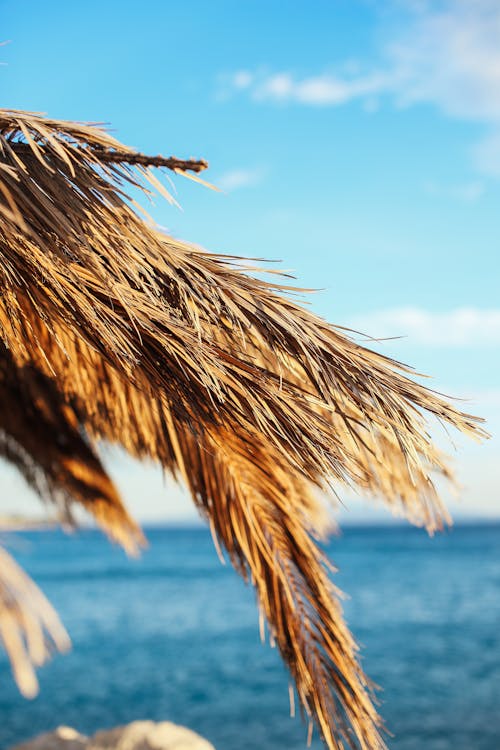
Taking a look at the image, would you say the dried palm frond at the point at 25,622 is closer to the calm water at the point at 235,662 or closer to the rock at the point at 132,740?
the calm water at the point at 235,662

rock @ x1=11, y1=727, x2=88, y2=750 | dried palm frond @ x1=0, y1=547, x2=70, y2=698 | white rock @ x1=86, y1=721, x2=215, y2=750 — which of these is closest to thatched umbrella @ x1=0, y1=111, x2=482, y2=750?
white rock @ x1=86, y1=721, x2=215, y2=750

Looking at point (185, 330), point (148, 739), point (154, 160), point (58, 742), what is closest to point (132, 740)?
point (148, 739)

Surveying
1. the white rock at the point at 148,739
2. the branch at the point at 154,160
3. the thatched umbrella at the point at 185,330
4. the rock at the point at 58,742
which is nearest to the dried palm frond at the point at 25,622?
the rock at the point at 58,742

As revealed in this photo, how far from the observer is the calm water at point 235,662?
968cm

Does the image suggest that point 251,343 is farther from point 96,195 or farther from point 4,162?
point 4,162

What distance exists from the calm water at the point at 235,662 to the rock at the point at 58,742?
1.09 metres

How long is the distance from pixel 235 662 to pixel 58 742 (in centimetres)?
1137

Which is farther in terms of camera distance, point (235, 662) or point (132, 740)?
point (235, 662)

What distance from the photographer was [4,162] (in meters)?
1.89

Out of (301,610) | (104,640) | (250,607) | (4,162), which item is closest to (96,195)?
(4,162)

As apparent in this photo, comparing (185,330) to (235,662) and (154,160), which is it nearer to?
(154,160)

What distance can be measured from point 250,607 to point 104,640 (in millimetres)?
6746

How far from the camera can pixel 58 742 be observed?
403 centimetres

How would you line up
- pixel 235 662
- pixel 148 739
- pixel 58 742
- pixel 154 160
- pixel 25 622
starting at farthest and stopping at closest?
pixel 235 662
pixel 25 622
pixel 58 742
pixel 148 739
pixel 154 160
